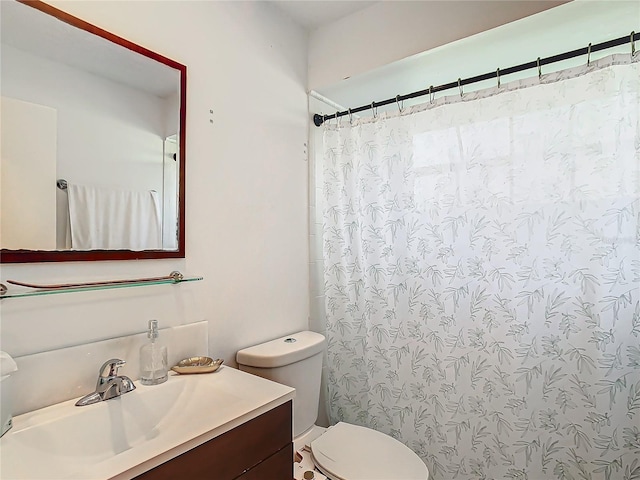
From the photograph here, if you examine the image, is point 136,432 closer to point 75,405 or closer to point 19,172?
point 75,405

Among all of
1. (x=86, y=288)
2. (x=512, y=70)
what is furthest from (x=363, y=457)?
(x=512, y=70)

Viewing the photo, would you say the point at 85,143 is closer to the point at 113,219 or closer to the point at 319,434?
the point at 113,219

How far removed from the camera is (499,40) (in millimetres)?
1510

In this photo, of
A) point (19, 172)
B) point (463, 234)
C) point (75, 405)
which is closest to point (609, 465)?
point (463, 234)

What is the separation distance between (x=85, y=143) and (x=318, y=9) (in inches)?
50.8

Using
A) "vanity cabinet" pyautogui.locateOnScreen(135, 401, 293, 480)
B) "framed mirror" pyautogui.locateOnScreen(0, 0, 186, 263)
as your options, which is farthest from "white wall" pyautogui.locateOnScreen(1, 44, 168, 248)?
"vanity cabinet" pyautogui.locateOnScreen(135, 401, 293, 480)

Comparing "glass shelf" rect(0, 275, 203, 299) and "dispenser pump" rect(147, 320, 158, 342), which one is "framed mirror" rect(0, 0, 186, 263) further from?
"dispenser pump" rect(147, 320, 158, 342)

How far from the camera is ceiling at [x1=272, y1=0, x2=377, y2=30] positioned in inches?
68.6

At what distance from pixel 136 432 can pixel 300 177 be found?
1302 mm

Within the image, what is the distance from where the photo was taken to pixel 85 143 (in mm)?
1077

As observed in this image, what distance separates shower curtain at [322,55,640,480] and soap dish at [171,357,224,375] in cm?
81

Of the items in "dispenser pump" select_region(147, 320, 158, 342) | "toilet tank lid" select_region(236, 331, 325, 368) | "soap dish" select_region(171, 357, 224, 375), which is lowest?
"toilet tank lid" select_region(236, 331, 325, 368)

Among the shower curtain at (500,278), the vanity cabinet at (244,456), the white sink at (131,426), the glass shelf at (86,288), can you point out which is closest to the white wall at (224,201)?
the glass shelf at (86,288)

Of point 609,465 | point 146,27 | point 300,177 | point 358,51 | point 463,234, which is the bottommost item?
point 609,465
